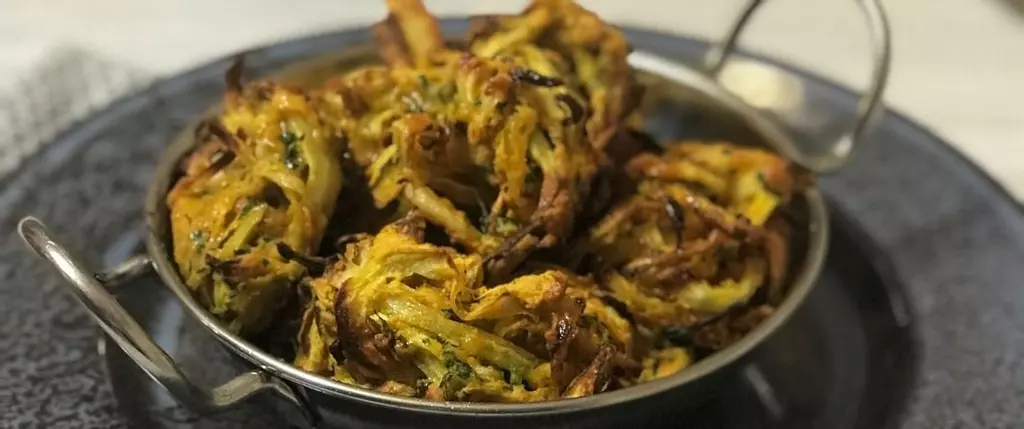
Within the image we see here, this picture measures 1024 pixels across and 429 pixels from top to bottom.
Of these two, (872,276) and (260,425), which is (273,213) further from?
(872,276)

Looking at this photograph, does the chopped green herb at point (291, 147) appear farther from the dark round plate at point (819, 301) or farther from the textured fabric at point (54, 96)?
the textured fabric at point (54, 96)

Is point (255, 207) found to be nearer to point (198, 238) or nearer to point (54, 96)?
point (198, 238)

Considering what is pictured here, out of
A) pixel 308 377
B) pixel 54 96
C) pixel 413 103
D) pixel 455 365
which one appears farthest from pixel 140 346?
pixel 54 96

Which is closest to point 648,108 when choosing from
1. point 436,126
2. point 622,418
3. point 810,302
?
point 810,302

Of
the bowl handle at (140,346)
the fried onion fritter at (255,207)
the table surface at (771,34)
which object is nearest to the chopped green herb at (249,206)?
the fried onion fritter at (255,207)

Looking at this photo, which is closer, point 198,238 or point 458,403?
point 458,403

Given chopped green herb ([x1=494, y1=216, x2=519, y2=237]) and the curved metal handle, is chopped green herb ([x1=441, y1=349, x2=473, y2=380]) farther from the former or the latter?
the curved metal handle

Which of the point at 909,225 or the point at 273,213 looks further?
the point at 909,225

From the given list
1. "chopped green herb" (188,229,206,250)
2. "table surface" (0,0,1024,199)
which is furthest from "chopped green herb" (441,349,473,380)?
"table surface" (0,0,1024,199)
